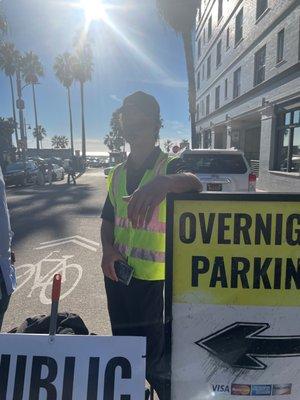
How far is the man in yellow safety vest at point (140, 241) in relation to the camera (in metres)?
1.98

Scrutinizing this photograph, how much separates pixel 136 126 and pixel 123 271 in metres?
0.78

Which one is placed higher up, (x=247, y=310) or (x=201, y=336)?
(x=247, y=310)

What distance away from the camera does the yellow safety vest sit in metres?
1.97

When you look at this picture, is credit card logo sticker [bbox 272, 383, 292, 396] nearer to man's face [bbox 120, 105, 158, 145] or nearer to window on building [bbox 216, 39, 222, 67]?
man's face [bbox 120, 105, 158, 145]

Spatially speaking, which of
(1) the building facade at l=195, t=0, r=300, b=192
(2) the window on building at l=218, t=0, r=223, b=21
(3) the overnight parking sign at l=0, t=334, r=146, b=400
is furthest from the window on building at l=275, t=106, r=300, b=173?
(2) the window on building at l=218, t=0, r=223, b=21

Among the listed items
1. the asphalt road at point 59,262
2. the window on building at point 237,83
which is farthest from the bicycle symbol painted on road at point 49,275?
the window on building at point 237,83

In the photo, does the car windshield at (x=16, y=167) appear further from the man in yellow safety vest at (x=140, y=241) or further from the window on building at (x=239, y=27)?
the man in yellow safety vest at (x=140, y=241)

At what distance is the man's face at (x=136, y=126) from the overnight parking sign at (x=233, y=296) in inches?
22.2

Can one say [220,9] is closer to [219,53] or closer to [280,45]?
[219,53]

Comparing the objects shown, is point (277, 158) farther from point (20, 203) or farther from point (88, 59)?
point (88, 59)

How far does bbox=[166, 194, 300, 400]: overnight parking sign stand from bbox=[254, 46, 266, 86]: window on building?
1862cm

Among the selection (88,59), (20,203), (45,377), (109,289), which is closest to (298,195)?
(109,289)

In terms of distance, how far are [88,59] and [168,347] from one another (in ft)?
165

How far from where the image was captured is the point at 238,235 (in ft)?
5.24
